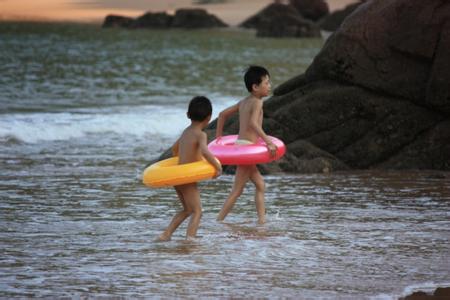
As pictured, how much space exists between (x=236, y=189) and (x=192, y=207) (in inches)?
48.7

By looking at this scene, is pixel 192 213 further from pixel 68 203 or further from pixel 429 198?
pixel 429 198

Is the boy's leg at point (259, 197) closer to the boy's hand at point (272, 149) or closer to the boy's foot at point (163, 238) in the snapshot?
the boy's hand at point (272, 149)

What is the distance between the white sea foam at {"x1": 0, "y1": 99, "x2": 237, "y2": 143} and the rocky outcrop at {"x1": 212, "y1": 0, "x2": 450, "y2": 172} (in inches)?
246

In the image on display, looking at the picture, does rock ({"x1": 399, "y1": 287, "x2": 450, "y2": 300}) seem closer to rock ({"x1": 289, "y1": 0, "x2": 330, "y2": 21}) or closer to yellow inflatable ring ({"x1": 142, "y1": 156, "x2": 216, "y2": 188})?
yellow inflatable ring ({"x1": 142, "y1": 156, "x2": 216, "y2": 188})

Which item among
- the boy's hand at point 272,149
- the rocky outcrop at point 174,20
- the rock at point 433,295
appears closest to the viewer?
the rock at point 433,295

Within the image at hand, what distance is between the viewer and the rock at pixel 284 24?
9869 centimetres

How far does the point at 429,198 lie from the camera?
35.3ft

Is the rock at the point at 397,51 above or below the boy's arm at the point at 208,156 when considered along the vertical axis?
above

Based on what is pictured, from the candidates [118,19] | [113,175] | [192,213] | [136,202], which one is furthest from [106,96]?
[118,19]

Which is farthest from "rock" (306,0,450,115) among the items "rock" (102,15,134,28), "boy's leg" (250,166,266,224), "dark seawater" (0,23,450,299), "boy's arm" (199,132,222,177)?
"rock" (102,15,134,28)

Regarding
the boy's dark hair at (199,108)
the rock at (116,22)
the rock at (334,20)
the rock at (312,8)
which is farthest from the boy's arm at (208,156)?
the rock at (116,22)

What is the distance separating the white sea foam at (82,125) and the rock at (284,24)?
74.8 m

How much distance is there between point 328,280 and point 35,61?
50541 millimetres

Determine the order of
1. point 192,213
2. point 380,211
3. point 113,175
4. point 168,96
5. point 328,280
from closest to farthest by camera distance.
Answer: point 328,280, point 192,213, point 380,211, point 113,175, point 168,96
